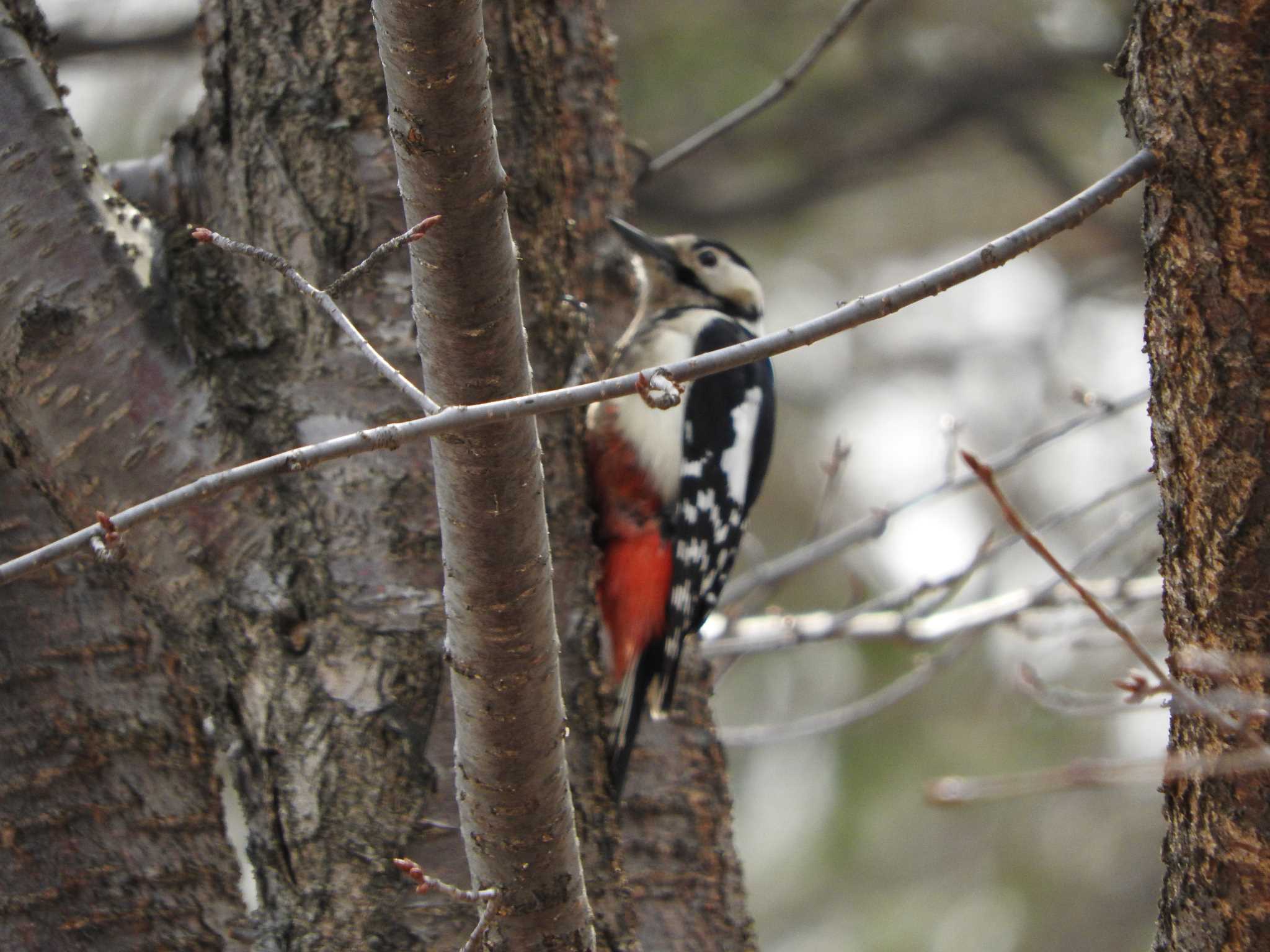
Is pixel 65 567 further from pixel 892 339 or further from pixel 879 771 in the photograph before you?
pixel 892 339

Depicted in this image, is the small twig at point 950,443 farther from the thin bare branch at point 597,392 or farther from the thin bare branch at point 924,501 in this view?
the thin bare branch at point 597,392

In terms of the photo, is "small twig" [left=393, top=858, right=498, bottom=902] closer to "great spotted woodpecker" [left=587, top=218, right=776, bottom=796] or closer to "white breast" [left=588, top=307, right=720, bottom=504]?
"great spotted woodpecker" [left=587, top=218, right=776, bottom=796]

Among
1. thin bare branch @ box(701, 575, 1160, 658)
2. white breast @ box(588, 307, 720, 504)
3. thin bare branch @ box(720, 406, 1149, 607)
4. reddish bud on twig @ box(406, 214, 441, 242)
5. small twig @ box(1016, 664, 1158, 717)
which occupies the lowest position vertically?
small twig @ box(1016, 664, 1158, 717)

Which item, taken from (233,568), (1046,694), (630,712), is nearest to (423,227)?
(233,568)

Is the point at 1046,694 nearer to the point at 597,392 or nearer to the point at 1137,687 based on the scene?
the point at 1137,687

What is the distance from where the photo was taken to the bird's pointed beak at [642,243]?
3.00 metres

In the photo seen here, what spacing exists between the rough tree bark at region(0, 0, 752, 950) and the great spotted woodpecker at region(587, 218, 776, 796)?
740mm

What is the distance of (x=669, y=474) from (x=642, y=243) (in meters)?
0.60

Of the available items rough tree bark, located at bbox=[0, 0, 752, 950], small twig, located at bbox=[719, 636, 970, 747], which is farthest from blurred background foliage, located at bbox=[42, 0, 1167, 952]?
rough tree bark, located at bbox=[0, 0, 752, 950]

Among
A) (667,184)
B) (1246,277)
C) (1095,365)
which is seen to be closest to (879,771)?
(1095,365)

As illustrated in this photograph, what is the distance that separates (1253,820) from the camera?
4.45 feet

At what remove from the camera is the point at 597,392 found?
4.02 ft

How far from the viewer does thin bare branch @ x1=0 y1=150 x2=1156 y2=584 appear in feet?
3.97


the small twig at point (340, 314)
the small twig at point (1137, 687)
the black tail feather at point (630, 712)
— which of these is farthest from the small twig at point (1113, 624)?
the black tail feather at point (630, 712)
